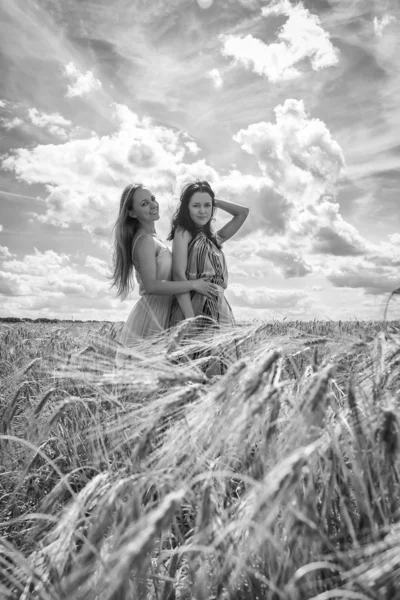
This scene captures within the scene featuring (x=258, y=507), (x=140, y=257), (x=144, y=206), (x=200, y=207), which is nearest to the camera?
(x=258, y=507)

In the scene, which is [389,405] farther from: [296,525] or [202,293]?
[202,293]

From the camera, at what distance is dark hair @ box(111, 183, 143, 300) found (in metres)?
5.02

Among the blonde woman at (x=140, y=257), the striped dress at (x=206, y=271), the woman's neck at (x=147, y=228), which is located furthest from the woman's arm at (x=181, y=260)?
the woman's neck at (x=147, y=228)

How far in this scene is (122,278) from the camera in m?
5.09

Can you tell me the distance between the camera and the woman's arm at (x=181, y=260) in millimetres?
4504

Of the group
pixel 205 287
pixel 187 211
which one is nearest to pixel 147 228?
pixel 187 211

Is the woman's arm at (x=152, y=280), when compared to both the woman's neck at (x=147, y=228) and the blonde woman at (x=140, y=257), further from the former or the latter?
the woman's neck at (x=147, y=228)

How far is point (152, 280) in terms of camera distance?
4.67m

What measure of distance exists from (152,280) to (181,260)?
368 mm

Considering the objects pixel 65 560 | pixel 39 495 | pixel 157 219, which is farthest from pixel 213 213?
pixel 65 560

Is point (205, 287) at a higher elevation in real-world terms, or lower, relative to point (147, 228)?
lower

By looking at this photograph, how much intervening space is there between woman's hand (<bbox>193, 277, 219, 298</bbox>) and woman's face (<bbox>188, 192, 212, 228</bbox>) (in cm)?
59

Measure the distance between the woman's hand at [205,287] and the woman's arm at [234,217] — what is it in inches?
41.9

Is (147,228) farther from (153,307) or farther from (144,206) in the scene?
(153,307)
